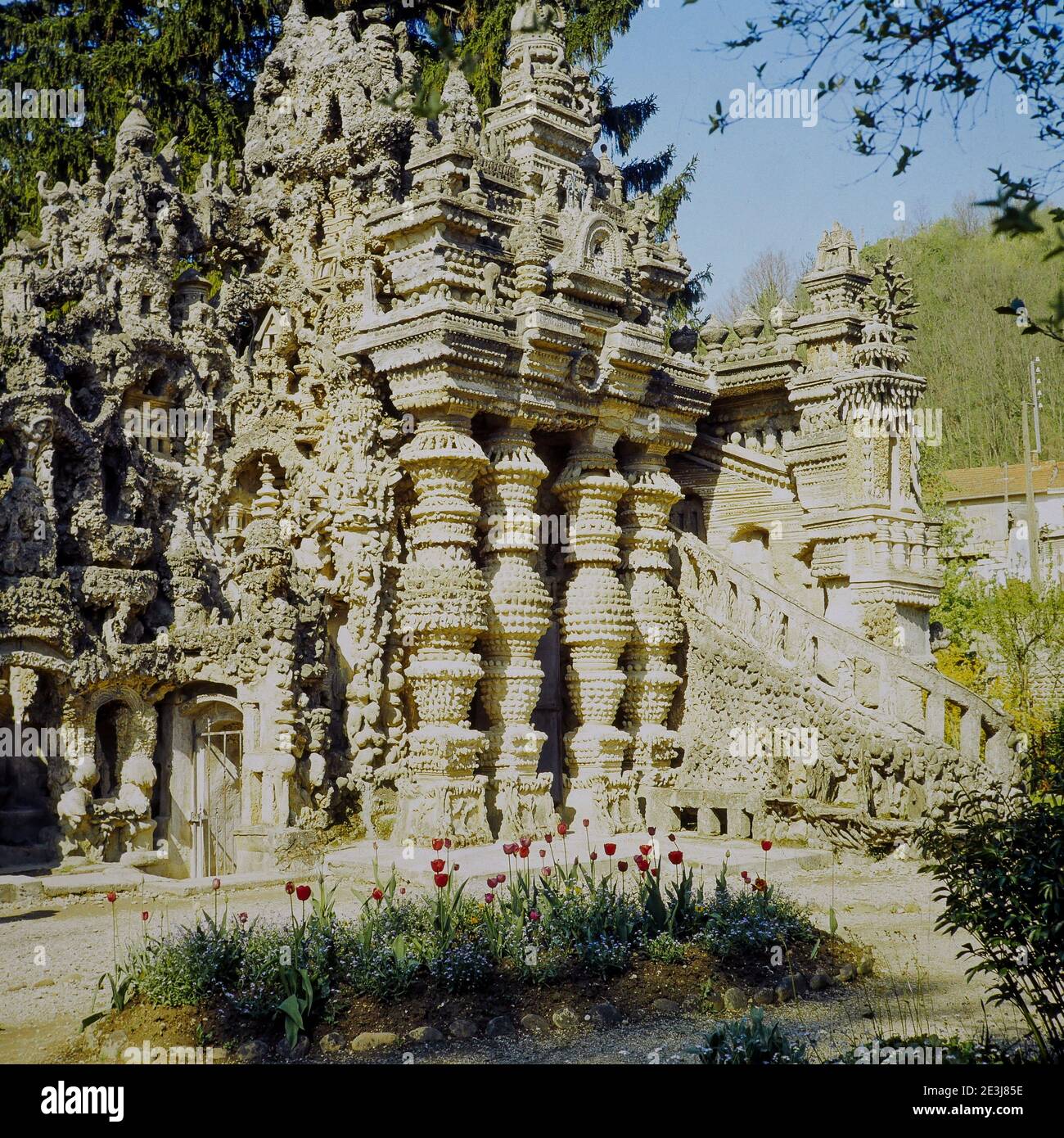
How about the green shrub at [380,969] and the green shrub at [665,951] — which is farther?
the green shrub at [665,951]

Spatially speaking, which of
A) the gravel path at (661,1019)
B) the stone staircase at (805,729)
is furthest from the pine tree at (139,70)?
the gravel path at (661,1019)

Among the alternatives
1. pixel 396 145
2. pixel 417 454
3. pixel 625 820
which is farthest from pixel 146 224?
pixel 625 820

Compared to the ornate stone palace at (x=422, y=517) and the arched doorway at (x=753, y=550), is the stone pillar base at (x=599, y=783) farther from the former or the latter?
the arched doorway at (x=753, y=550)

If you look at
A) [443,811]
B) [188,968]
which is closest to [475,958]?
[188,968]

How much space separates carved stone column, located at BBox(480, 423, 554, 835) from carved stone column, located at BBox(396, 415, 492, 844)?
1.13 feet

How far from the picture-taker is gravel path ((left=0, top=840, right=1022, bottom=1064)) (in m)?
6.75

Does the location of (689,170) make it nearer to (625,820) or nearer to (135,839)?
(625,820)

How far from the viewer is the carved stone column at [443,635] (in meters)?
12.7

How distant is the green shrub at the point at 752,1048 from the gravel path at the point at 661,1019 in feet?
1.28

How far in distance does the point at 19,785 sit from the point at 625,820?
6038 millimetres

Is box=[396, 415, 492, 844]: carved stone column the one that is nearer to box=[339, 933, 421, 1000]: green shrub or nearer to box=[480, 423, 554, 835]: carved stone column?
box=[480, 423, 554, 835]: carved stone column

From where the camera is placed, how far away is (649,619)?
1496cm

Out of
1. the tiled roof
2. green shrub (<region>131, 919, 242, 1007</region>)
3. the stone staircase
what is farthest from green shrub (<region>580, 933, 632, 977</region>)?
the tiled roof

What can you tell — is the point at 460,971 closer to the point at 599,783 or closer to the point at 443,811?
the point at 443,811
